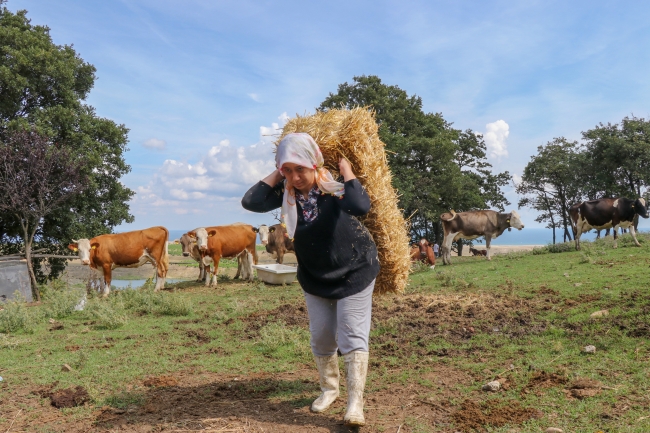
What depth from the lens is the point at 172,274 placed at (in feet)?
98.4

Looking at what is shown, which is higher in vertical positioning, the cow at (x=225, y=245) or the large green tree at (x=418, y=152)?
the large green tree at (x=418, y=152)

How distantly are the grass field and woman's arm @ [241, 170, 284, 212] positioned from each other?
1647mm

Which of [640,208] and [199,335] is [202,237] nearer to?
[199,335]

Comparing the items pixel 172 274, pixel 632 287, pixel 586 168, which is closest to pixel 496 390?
pixel 632 287

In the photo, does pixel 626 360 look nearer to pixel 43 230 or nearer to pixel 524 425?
pixel 524 425

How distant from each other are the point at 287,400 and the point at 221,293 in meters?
9.67

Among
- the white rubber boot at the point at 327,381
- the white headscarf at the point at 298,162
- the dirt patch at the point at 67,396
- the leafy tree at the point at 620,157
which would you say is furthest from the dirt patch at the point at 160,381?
the leafy tree at the point at 620,157

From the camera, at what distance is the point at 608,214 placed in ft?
60.5

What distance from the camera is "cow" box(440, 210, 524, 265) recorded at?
798 inches

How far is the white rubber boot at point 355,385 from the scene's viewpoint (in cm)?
352

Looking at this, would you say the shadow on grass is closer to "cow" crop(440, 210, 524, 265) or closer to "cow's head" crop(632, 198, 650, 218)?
"cow" crop(440, 210, 524, 265)

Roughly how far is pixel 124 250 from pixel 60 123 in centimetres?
595

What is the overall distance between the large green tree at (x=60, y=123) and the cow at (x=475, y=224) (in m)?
12.4

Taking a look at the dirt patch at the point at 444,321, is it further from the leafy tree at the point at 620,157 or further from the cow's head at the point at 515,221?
the leafy tree at the point at 620,157
